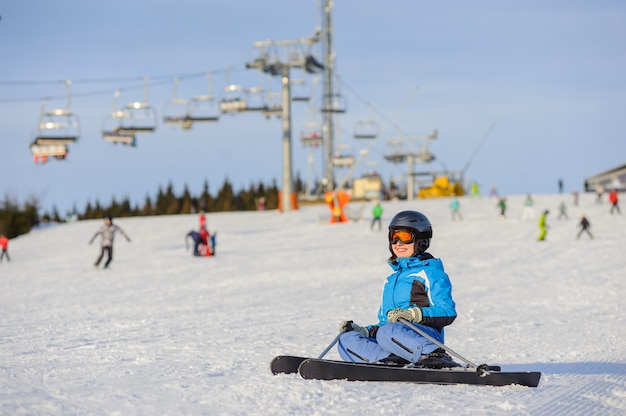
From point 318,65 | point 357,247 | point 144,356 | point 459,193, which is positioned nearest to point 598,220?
point 357,247

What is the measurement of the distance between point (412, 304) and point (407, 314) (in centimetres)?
15

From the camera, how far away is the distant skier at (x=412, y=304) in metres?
5.60

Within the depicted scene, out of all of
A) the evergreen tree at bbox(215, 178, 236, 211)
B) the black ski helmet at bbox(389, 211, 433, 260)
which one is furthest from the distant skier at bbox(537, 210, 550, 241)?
the evergreen tree at bbox(215, 178, 236, 211)

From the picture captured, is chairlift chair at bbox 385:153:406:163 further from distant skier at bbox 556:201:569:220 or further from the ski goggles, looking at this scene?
the ski goggles

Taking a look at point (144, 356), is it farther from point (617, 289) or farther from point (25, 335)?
point (617, 289)

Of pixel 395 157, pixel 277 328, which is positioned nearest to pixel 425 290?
pixel 277 328

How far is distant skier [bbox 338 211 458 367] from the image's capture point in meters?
5.60

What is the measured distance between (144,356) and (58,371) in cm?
101

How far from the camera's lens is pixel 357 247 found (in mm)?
27906

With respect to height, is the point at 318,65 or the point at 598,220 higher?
the point at 318,65

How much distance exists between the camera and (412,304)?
5.70 m

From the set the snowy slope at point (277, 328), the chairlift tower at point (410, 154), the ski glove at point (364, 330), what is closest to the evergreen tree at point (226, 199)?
the chairlift tower at point (410, 154)

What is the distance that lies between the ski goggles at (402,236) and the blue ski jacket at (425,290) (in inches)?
4.8

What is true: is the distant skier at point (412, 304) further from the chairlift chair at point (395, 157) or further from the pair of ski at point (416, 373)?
the chairlift chair at point (395, 157)
